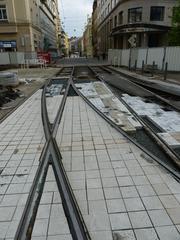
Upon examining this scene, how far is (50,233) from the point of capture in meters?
2.70

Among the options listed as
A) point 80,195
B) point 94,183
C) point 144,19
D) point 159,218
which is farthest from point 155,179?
point 144,19

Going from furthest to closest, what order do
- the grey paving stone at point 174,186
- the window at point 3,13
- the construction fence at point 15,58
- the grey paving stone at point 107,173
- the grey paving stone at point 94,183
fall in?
the window at point 3,13
the construction fence at point 15,58
the grey paving stone at point 107,173
the grey paving stone at point 94,183
the grey paving stone at point 174,186

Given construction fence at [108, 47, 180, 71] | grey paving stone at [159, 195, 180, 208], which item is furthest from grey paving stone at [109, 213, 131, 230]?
construction fence at [108, 47, 180, 71]

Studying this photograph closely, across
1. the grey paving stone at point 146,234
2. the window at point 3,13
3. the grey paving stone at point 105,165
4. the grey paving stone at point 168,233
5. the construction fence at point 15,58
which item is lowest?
the grey paving stone at point 146,234

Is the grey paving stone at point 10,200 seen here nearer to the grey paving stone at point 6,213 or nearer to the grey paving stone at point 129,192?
the grey paving stone at point 6,213

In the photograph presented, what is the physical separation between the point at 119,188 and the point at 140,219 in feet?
2.23

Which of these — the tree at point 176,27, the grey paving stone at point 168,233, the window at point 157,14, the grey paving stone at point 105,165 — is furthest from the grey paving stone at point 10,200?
the window at point 157,14

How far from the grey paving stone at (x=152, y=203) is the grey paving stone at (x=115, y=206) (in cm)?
33

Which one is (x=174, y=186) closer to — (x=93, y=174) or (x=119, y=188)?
(x=119, y=188)

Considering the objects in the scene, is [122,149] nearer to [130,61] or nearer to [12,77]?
[12,77]

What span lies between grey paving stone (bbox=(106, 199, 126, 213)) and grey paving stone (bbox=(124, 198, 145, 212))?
7cm

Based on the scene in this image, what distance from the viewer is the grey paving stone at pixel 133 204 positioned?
309 cm

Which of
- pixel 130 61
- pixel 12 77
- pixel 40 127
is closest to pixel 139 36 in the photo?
pixel 130 61

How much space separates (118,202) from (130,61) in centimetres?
2186
